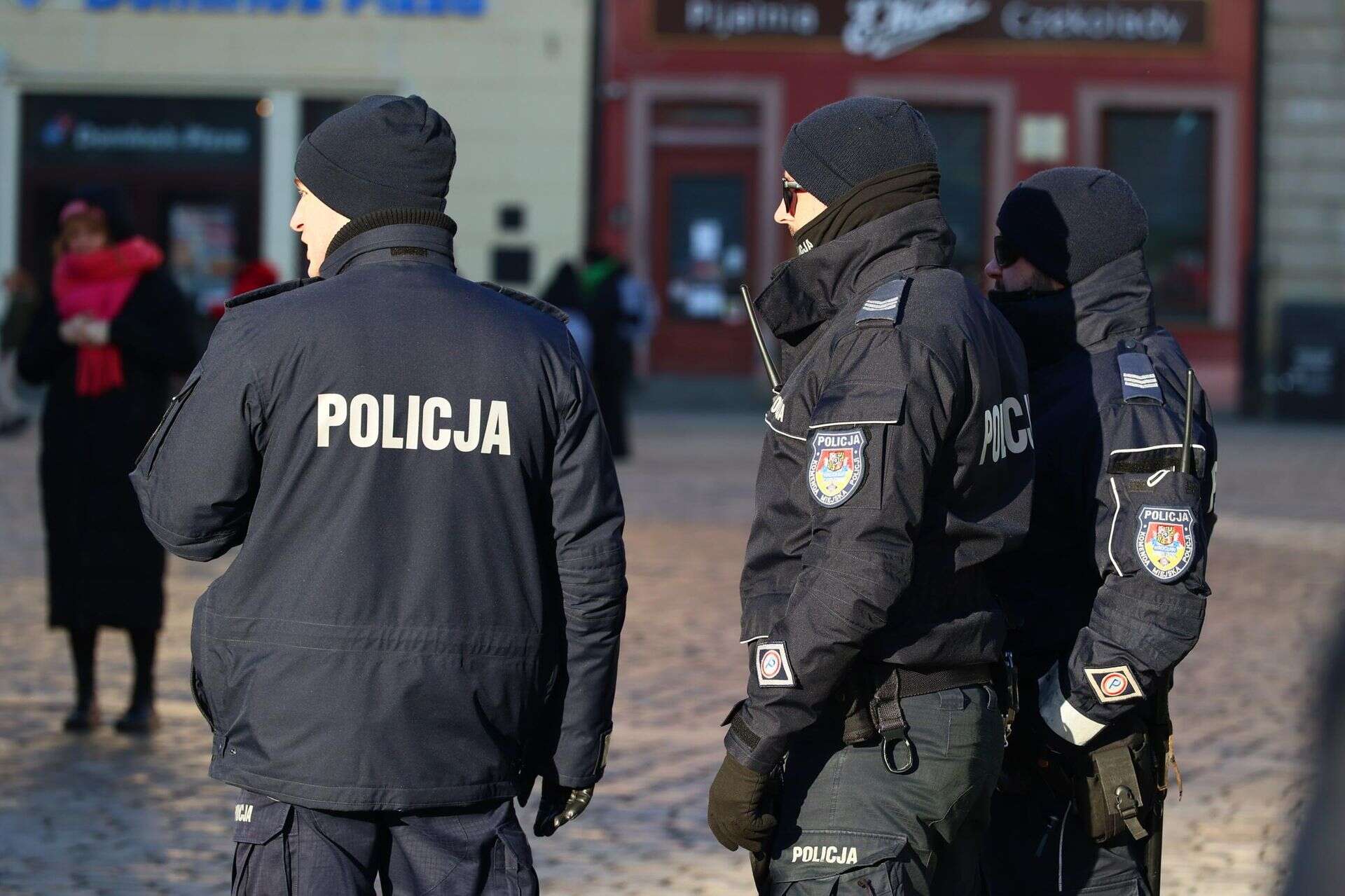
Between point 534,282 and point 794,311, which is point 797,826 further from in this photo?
point 534,282

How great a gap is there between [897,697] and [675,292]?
1993 centimetres

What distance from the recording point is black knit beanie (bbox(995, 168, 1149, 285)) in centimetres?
362

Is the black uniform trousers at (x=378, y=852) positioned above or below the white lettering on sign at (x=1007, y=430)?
below

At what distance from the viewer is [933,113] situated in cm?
2288

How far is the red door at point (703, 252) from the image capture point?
22.7 meters

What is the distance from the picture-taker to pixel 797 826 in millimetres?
3031

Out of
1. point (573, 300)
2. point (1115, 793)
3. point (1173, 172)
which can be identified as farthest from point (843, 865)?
point (1173, 172)

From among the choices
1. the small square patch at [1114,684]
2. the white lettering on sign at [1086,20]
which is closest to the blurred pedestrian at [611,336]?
the white lettering on sign at [1086,20]

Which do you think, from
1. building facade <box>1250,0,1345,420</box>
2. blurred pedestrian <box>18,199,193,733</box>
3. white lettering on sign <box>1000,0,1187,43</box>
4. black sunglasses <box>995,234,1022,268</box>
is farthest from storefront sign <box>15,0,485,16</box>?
black sunglasses <box>995,234,1022,268</box>

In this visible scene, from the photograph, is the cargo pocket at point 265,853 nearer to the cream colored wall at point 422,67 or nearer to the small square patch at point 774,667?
the small square patch at point 774,667

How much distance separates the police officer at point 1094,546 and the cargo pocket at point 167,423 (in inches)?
56.0

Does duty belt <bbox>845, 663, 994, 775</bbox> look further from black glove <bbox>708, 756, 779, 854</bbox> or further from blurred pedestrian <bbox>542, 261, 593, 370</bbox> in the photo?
blurred pedestrian <bbox>542, 261, 593, 370</bbox>

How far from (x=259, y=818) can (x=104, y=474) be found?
13.1 feet

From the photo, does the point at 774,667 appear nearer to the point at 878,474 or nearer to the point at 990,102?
the point at 878,474
